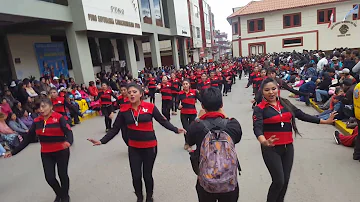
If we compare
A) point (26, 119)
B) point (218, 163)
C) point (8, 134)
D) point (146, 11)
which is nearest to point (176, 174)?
point (218, 163)

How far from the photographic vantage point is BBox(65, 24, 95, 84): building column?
39.5 ft

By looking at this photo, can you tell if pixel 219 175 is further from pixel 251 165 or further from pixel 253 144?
pixel 253 144

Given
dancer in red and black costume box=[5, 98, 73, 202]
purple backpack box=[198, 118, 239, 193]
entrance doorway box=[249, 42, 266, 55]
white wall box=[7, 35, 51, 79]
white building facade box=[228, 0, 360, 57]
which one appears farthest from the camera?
entrance doorway box=[249, 42, 266, 55]

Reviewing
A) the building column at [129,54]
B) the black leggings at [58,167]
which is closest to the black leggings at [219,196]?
the black leggings at [58,167]

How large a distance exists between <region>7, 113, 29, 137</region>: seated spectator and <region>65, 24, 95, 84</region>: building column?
193 inches

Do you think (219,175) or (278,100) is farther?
(278,100)

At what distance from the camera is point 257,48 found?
36.5 metres

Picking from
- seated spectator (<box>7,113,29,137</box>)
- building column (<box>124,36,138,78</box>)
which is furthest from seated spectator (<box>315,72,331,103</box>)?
building column (<box>124,36,138,78</box>)

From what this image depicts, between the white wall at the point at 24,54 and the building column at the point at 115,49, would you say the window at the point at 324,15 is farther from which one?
the white wall at the point at 24,54

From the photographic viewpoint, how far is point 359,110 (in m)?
4.25

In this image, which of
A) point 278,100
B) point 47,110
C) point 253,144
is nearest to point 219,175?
point 278,100

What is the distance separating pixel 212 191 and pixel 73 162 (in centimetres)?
454

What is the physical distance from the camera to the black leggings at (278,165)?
2.97m

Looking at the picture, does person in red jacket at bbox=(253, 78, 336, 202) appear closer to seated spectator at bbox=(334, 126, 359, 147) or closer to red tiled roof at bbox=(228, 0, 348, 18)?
seated spectator at bbox=(334, 126, 359, 147)
